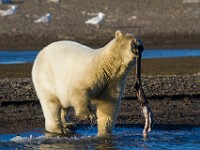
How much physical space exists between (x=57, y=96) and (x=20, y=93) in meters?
3.80

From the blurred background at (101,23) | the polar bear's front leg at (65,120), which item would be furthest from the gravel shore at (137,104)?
the blurred background at (101,23)

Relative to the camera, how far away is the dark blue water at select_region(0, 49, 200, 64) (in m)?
21.4

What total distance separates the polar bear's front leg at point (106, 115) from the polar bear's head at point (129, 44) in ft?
2.35

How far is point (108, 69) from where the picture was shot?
991 cm

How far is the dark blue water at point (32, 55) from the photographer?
21422 millimetres

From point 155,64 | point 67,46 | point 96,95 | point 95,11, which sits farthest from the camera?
point 95,11

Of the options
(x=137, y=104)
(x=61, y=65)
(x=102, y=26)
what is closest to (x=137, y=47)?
(x=61, y=65)

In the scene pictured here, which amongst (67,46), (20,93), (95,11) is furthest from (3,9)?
(67,46)

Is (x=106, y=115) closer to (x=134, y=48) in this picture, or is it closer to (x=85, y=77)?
(x=85, y=77)

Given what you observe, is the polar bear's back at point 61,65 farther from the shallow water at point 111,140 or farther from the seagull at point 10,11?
the seagull at point 10,11

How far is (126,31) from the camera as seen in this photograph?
94.1 ft

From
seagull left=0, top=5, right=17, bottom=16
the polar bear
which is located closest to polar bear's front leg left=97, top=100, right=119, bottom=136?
the polar bear

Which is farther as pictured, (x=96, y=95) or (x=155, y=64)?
(x=155, y=64)

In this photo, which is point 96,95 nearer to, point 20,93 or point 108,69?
point 108,69
